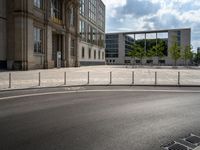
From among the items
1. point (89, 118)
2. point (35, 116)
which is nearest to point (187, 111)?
point (89, 118)

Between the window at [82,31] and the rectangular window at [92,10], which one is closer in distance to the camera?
the window at [82,31]

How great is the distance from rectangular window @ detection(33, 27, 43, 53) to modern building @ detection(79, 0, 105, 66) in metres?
27.3

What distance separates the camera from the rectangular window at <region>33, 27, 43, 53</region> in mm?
40969

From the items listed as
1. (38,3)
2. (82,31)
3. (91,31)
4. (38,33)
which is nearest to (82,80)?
(38,33)

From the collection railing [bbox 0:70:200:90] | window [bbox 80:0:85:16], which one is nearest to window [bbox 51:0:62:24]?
window [bbox 80:0:85:16]

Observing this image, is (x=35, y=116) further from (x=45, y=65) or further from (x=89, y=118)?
(x=45, y=65)

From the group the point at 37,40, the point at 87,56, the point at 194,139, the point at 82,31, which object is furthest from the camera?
the point at 87,56

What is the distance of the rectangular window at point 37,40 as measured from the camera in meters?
41.0

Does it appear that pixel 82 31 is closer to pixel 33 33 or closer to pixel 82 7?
pixel 82 7

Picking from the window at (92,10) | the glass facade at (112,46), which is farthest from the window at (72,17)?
the glass facade at (112,46)

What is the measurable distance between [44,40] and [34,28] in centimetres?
349

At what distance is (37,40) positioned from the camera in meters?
41.8

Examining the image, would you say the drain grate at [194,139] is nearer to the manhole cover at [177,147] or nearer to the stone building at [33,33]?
the manhole cover at [177,147]

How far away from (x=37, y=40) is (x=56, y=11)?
Result: 12.4 m
